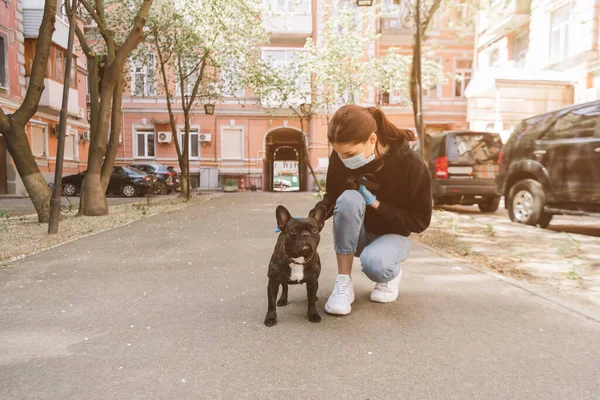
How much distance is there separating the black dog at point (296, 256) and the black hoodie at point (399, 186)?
14.6 inches

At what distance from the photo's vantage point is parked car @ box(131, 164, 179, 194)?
2462 centimetres

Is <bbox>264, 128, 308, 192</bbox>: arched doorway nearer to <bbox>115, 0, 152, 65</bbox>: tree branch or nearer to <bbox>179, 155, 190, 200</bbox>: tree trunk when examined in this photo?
<bbox>179, 155, 190, 200</bbox>: tree trunk

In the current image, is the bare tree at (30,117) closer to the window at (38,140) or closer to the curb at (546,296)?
the curb at (546,296)

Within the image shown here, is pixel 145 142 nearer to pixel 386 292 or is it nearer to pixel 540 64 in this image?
pixel 540 64

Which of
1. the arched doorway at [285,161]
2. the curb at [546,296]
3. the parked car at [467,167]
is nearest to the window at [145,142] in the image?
the arched doorway at [285,161]

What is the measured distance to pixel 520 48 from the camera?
75.7ft

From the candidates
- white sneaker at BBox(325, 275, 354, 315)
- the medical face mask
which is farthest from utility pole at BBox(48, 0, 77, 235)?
the medical face mask

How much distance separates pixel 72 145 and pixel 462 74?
2418 cm

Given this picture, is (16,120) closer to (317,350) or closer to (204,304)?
(204,304)

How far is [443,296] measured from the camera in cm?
419

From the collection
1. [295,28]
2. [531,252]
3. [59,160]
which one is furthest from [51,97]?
[531,252]

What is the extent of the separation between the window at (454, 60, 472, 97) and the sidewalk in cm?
2895

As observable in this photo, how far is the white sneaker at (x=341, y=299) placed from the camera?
3.49 meters

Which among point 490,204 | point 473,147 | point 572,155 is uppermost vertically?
point 473,147
